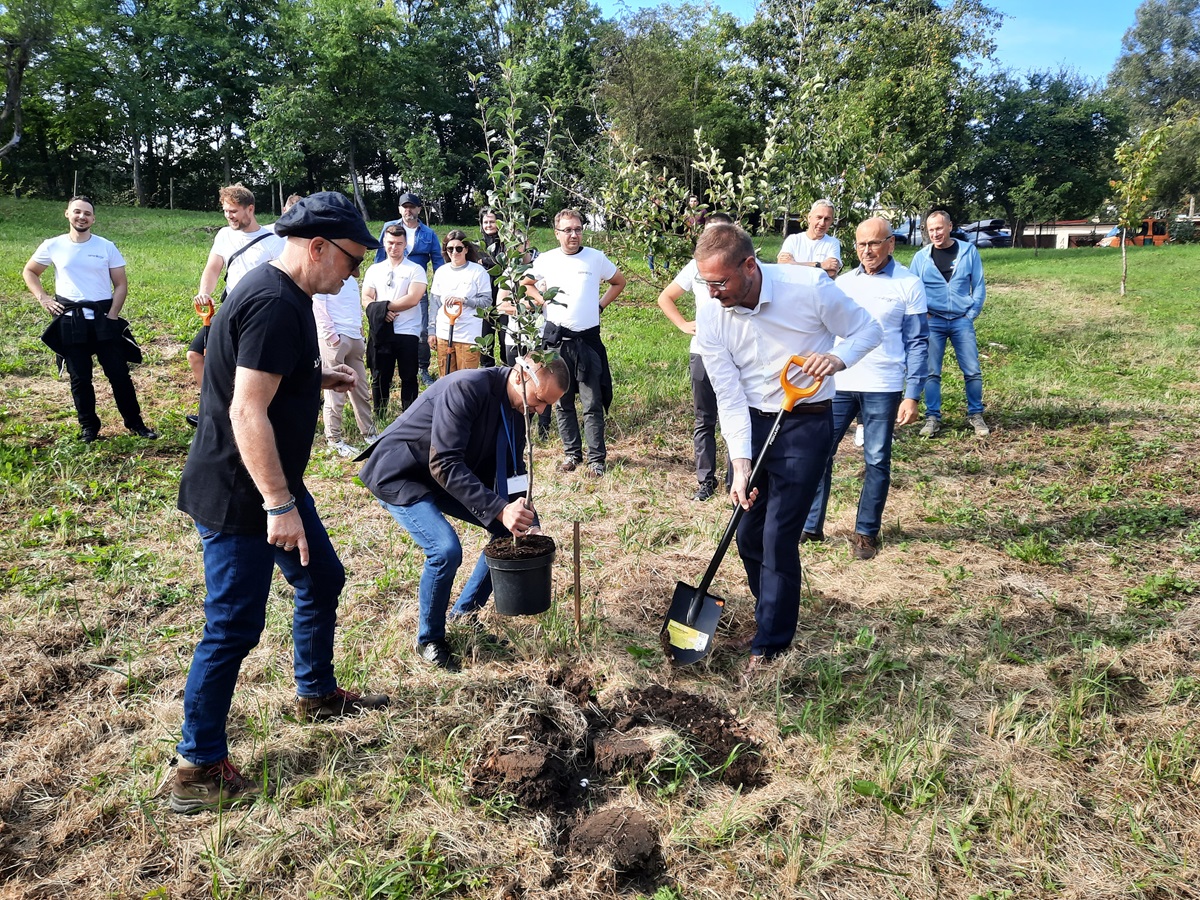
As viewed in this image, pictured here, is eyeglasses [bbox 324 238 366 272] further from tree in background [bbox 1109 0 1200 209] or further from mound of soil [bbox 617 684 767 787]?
tree in background [bbox 1109 0 1200 209]

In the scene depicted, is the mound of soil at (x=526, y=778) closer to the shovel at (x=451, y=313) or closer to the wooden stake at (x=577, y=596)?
the wooden stake at (x=577, y=596)

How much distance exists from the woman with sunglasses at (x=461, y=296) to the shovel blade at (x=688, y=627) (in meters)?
3.86

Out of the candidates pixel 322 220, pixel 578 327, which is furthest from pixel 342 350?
pixel 322 220

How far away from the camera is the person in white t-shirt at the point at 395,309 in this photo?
268 inches

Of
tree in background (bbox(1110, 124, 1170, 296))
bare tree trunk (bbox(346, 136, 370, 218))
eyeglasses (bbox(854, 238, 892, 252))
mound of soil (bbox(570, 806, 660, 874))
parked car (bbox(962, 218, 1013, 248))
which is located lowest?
mound of soil (bbox(570, 806, 660, 874))

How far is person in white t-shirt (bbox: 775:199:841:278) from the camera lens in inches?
250

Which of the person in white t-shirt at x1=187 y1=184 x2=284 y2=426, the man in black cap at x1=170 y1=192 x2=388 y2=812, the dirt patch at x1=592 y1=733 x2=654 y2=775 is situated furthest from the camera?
the person in white t-shirt at x1=187 y1=184 x2=284 y2=426

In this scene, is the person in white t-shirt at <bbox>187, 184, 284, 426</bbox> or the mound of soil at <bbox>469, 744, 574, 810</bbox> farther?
the person in white t-shirt at <bbox>187, 184, 284, 426</bbox>

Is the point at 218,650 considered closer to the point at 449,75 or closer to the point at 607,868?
the point at 607,868

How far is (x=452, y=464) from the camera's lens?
10.7ft

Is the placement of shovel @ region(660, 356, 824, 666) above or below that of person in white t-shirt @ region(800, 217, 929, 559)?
below

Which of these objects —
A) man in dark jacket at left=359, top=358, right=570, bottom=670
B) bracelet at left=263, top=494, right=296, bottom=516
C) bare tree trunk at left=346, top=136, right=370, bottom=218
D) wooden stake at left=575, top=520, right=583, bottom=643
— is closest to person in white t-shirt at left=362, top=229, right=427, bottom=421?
man in dark jacket at left=359, top=358, right=570, bottom=670

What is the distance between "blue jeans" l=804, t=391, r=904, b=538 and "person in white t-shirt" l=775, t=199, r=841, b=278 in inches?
70.9

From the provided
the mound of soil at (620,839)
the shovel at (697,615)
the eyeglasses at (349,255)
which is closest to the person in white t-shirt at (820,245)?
the shovel at (697,615)
